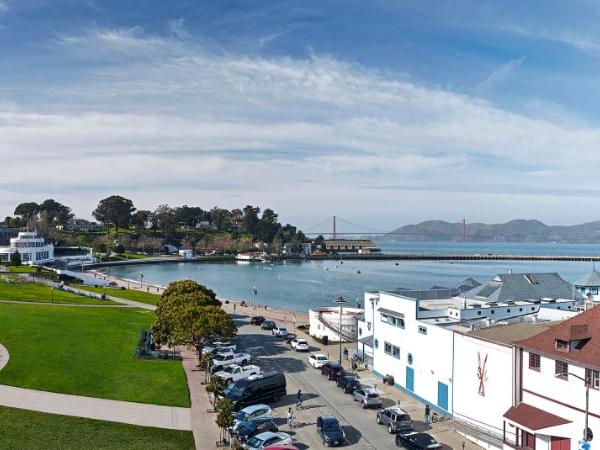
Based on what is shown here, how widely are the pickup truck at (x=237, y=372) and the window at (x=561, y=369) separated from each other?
17816mm

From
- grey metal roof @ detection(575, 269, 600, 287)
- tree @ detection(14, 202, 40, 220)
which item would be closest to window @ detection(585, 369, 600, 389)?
grey metal roof @ detection(575, 269, 600, 287)

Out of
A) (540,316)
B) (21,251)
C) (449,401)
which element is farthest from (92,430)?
(21,251)

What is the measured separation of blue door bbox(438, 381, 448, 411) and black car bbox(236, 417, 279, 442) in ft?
29.0

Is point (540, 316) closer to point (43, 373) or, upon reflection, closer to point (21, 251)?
point (43, 373)

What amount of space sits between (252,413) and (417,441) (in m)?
7.81

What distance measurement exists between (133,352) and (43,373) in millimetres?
7073

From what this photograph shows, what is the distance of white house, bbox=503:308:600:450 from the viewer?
20766 millimetres

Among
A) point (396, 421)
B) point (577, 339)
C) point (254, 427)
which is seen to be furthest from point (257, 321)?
point (577, 339)

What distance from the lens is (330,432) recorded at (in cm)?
2438

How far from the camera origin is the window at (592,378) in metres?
20.3

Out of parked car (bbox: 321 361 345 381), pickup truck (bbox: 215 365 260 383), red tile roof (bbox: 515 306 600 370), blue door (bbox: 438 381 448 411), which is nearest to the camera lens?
red tile roof (bbox: 515 306 600 370)

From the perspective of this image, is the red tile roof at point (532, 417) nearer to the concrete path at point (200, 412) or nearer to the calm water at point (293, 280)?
the concrete path at point (200, 412)

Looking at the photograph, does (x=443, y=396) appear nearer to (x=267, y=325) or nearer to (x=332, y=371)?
(x=332, y=371)

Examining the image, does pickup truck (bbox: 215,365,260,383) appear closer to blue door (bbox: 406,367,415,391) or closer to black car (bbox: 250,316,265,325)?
blue door (bbox: 406,367,415,391)
